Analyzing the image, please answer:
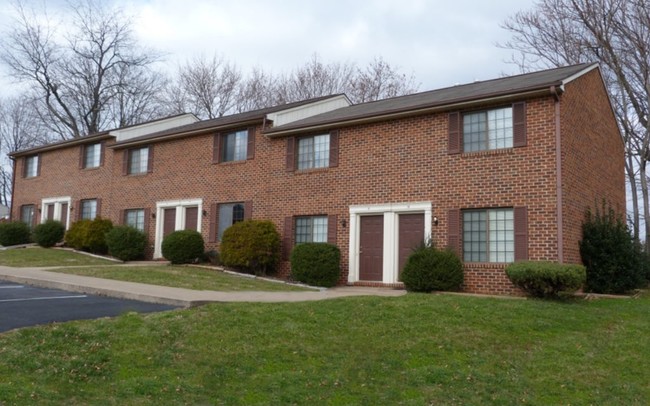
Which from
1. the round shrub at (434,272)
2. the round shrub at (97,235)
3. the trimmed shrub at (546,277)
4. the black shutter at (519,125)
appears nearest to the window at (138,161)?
the round shrub at (97,235)

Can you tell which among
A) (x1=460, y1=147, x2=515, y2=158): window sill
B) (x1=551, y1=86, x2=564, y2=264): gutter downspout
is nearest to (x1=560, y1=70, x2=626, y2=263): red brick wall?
(x1=551, y1=86, x2=564, y2=264): gutter downspout

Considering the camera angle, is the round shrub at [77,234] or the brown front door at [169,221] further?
the round shrub at [77,234]

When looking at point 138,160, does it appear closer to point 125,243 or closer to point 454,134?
point 125,243

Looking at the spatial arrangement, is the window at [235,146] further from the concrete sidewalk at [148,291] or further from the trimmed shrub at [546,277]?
the trimmed shrub at [546,277]

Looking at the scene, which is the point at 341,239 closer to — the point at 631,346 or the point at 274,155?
the point at 274,155

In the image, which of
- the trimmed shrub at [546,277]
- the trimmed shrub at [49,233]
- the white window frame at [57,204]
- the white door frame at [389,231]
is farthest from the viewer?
the white window frame at [57,204]

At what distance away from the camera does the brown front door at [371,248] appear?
16094mm

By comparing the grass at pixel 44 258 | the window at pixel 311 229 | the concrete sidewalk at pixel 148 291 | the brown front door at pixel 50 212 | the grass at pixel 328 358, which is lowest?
the grass at pixel 328 358

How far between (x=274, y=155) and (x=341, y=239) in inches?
153

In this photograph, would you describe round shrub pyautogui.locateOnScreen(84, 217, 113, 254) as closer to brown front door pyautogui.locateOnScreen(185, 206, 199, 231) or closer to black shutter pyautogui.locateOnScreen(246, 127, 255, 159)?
brown front door pyautogui.locateOnScreen(185, 206, 199, 231)

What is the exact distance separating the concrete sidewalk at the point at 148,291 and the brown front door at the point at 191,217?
6.30 m

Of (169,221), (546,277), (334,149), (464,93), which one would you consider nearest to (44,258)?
(169,221)

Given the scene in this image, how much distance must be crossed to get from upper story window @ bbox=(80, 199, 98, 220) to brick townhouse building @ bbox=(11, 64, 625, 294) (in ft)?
7.59

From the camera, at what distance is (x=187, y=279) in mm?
14688
